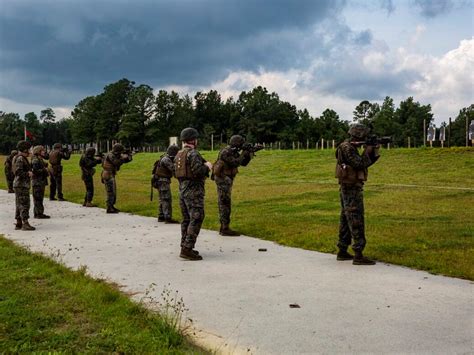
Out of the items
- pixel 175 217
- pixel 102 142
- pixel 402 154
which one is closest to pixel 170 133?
pixel 102 142

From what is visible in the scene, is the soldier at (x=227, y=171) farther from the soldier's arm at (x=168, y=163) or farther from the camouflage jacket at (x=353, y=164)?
the camouflage jacket at (x=353, y=164)

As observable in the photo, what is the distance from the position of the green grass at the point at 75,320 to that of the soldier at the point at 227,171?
387 centimetres

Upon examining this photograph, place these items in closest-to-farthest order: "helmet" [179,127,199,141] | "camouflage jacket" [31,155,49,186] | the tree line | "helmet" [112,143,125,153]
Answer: "helmet" [179,127,199,141] → "camouflage jacket" [31,155,49,186] → "helmet" [112,143,125,153] → the tree line

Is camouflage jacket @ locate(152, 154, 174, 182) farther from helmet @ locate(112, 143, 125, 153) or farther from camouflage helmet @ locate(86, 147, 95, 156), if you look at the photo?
camouflage helmet @ locate(86, 147, 95, 156)

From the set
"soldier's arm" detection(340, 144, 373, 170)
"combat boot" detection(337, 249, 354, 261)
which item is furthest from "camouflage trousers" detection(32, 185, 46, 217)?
"soldier's arm" detection(340, 144, 373, 170)

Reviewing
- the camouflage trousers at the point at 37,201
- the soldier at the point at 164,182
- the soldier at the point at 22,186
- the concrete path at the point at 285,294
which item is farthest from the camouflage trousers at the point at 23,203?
the soldier at the point at 164,182

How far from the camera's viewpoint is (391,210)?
1338 centimetres

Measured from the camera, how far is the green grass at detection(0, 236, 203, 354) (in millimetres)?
4145

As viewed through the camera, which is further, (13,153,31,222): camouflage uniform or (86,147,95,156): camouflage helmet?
(86,147,95,156): camouflage helmet

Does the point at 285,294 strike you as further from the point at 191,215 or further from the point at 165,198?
the point at 165,198

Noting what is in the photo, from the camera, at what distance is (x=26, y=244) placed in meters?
9.20

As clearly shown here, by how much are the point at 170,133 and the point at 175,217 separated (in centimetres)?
9690

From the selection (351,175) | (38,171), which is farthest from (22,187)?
(351,175)

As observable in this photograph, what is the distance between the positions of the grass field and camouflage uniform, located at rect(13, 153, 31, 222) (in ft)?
11.4
